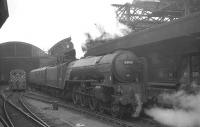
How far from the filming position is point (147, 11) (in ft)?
62.6

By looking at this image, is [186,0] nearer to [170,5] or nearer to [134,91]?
[170,5]

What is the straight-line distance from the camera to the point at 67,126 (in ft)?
36.9

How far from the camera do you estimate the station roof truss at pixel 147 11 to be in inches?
671

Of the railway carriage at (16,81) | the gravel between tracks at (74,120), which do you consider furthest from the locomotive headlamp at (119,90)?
the railway carriage at (16,81)

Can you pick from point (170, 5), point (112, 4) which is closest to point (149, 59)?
point (170, 5)

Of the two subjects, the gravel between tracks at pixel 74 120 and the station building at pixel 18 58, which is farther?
the station building at pixel 18 58

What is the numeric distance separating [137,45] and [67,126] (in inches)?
184

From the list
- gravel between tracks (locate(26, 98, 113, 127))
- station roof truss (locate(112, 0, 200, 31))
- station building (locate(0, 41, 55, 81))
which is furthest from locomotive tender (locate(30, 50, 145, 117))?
station building (locate(0, 41, 55, 81))

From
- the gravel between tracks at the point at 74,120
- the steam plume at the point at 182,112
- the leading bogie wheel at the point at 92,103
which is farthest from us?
the leading bogie wheel at the point at 92,103

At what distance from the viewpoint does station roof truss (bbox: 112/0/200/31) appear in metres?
17.0

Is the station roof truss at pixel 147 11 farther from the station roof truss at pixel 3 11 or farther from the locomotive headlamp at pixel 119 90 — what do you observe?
the station roof truss at pixel 3 11

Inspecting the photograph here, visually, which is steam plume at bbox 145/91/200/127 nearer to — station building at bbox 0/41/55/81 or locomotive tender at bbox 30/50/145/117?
locomotive tender at bbox 30/50/145/117

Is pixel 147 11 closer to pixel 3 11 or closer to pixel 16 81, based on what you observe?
pixel 3 11

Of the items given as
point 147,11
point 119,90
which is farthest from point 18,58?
point 119,90
